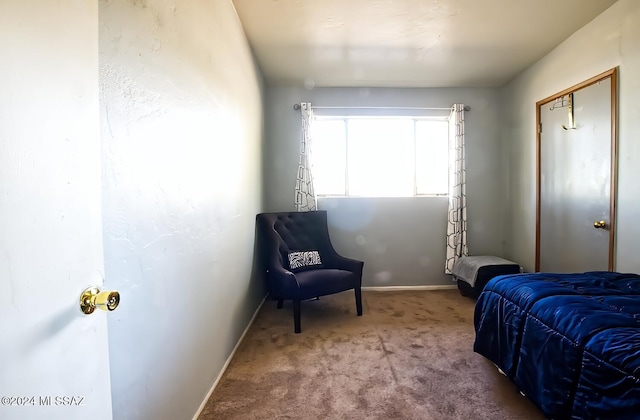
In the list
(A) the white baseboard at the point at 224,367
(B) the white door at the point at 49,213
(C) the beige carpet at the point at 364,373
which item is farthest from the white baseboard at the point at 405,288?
(B) the white door at the point at 49,213

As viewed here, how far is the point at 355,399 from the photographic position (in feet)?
6.04

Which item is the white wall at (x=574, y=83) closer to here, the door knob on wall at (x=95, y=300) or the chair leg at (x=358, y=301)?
the chair leg at (x=358, y=301)

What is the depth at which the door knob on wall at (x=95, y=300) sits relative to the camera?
27.9 inches

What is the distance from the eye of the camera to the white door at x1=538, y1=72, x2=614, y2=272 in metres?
2.56

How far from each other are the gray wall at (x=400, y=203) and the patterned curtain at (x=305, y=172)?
0.36ft

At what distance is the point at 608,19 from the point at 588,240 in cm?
174

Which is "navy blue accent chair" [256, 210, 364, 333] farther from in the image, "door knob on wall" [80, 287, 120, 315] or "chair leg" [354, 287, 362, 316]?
"door knob on wall" [80, 287, 120, 315]

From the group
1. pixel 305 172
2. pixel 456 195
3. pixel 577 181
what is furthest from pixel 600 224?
pixel 305 172

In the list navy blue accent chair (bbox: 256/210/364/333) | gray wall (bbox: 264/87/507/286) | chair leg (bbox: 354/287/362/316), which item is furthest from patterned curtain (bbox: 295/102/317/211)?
chair leg (bbox: 354/287/362/316)

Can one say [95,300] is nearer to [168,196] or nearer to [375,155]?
[168,196]

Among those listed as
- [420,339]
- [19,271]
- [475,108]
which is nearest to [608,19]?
[475,108]

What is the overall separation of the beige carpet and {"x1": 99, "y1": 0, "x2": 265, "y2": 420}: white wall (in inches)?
10.1

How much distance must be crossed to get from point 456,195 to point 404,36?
78.4 inches

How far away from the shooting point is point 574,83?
2.84 meters
